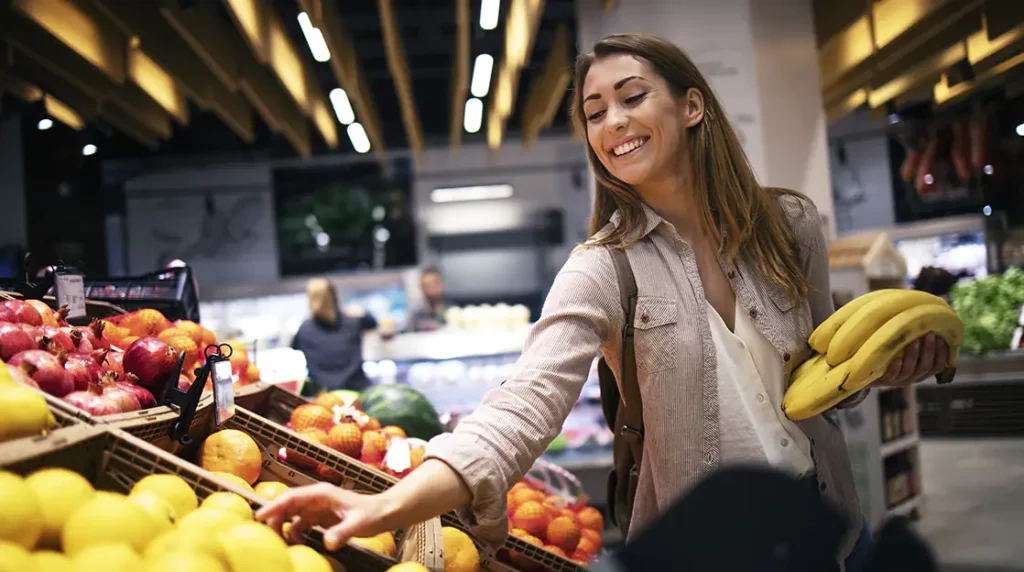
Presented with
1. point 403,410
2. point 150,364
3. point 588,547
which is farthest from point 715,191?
point 403,410

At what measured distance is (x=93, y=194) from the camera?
15.6 feet

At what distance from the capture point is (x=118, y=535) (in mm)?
1020

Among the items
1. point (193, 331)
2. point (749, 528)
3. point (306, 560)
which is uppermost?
point (193, 331)

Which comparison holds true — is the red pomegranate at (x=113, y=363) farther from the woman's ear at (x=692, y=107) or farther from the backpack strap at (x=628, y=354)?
the woman's ear at (x=692, y=107)

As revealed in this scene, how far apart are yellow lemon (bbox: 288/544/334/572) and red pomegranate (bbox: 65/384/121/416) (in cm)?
52

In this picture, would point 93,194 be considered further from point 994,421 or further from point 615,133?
point 994,421

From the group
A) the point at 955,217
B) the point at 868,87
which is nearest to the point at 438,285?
the point at 868,87

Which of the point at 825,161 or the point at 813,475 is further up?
the point at 825,161

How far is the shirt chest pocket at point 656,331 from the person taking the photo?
5.39ft

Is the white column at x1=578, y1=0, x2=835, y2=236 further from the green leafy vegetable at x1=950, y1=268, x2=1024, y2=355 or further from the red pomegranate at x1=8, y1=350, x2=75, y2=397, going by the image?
the red pomegranate at x1=8, y1=350, x2=75, y2=397

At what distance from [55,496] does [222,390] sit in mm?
575

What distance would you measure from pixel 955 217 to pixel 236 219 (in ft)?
29.0

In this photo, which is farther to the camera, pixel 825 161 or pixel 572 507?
pixel 825 161

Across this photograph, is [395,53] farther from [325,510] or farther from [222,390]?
[325,510]
